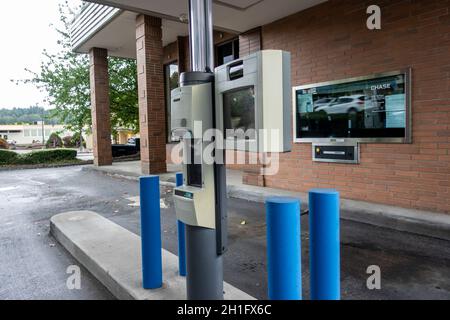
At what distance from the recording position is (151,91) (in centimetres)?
994

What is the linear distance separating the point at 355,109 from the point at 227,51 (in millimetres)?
6264

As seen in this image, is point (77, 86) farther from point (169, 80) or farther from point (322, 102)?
point (322, 102)

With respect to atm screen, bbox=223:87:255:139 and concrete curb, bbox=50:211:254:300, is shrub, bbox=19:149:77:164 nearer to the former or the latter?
concrete curb, bbox=50:211:254:300

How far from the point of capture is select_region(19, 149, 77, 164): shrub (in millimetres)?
17156

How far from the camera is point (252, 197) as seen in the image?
7.23 metres

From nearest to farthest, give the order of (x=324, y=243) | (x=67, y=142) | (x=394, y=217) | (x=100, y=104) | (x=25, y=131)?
(x=324, y=243)
(x=394, y=217)
(x=100, y=104)
(x=67, y=142)
(x=25, y=131)

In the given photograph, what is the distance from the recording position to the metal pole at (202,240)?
2.26m

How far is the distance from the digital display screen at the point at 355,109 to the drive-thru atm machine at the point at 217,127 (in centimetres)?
421

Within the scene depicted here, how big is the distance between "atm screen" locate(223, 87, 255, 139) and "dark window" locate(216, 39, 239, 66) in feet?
29.4
